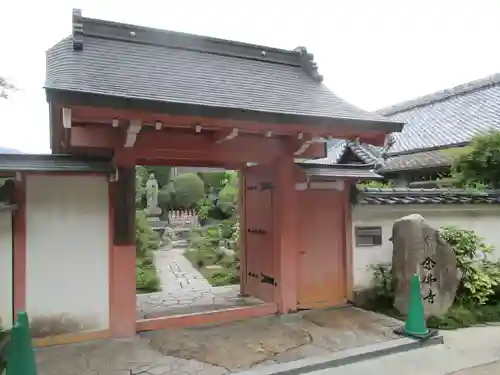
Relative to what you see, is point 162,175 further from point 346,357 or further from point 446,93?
point 346,357

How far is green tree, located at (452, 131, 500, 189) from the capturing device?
9492 millimetres

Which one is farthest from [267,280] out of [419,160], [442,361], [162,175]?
[162,175]

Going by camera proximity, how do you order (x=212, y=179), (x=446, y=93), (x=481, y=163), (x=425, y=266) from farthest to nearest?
(x=212, y=179) → (x=446, y=93) → (x=481, y=163) → (x=425, y=266)

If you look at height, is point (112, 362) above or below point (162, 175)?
below

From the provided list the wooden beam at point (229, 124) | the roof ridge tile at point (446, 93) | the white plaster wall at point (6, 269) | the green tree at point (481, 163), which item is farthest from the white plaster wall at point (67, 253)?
the roof ridge tile at point (446, 93)

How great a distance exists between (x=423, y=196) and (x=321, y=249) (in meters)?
2.52

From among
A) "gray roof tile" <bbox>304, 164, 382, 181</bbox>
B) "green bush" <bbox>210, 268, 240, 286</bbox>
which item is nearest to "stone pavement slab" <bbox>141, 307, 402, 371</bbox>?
"gray roof tile" <bbox>304, 164, 382, 181</bbox>

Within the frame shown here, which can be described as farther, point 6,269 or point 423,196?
point 423,196

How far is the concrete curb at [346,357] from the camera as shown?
469cm

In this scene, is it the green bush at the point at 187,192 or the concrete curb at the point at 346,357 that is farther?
the green bush at the point at 187,192

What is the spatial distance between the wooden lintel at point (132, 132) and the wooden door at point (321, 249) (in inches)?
118

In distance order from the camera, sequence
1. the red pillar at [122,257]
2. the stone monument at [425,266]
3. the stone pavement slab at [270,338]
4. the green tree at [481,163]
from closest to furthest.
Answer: the stone pavement slab at [270,338] < the red pillar at [122,257] < the stone monument at [425,266] < the green tree at [481,163]

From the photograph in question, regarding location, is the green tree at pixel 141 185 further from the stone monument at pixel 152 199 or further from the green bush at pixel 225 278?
the green bush at pixel 225 278

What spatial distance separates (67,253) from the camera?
563 cm
